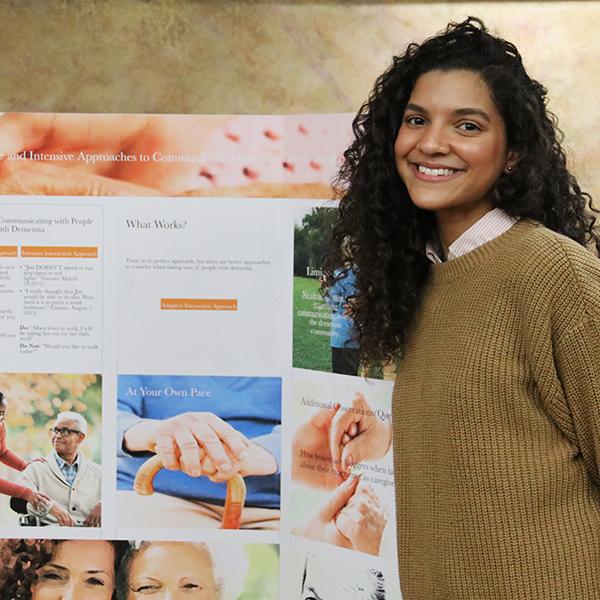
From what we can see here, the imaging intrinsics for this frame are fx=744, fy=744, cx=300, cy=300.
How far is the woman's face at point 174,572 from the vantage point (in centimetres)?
237

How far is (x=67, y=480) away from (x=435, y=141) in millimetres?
1685

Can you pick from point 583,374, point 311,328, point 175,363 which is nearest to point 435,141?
point 583,374

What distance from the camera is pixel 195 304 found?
233 centimetres

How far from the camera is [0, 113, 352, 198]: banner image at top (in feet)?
7.44

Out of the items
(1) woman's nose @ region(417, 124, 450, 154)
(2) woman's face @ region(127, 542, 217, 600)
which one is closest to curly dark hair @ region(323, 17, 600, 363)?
(1) woman's nose @ region(417, 124, 450, 154)

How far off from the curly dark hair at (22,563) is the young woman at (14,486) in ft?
0.43

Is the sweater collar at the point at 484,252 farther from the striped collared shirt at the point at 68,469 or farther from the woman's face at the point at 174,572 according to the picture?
the striped collared shirt at the point at 68,469

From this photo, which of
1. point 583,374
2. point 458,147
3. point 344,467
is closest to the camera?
point 583,374

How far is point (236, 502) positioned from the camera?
2.35m

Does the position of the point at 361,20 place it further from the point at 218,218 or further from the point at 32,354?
the point at 32,354

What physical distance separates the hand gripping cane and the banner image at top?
0.86 metres

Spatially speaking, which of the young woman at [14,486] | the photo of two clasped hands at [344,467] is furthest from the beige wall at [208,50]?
the young woman at [14,486]

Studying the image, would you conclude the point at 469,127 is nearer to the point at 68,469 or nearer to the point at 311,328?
the point at 311,328

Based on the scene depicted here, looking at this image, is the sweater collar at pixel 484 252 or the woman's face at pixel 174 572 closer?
the sweater collar at pixel 484 252
